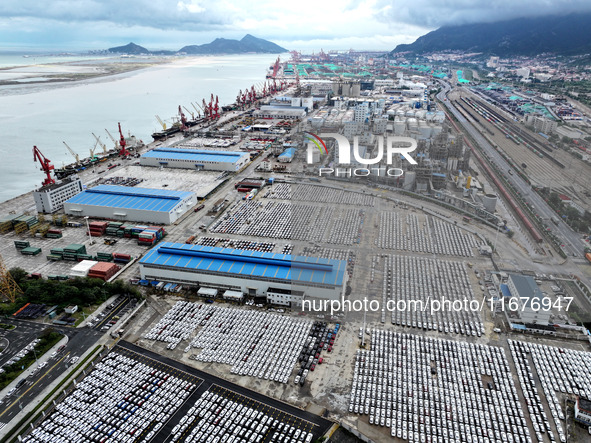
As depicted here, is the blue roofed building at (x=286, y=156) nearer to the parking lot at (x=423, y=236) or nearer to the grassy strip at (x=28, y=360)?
the parking lot at (x=423, y=236)

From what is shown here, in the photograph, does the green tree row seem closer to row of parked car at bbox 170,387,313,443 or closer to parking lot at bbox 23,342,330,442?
parking lot at bbox 23,342,330,442

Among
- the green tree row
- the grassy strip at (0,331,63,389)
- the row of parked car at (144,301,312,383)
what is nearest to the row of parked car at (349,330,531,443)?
the row of parked car at (144,301,312,383)

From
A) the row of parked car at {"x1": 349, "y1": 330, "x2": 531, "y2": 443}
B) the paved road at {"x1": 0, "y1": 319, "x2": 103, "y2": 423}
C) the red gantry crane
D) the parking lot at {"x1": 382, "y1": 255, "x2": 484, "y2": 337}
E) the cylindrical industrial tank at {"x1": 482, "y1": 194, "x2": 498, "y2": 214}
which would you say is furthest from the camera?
the red gantry crane

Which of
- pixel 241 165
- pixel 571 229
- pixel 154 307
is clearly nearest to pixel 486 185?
pixel 571 229

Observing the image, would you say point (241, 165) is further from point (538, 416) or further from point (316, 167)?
point (538, 416)

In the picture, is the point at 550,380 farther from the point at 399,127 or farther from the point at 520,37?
the point at 520,37

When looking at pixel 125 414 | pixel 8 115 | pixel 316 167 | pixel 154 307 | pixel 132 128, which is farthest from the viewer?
pixel 8 115

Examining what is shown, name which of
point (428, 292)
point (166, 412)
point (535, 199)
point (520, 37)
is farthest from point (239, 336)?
point (520, 37)
